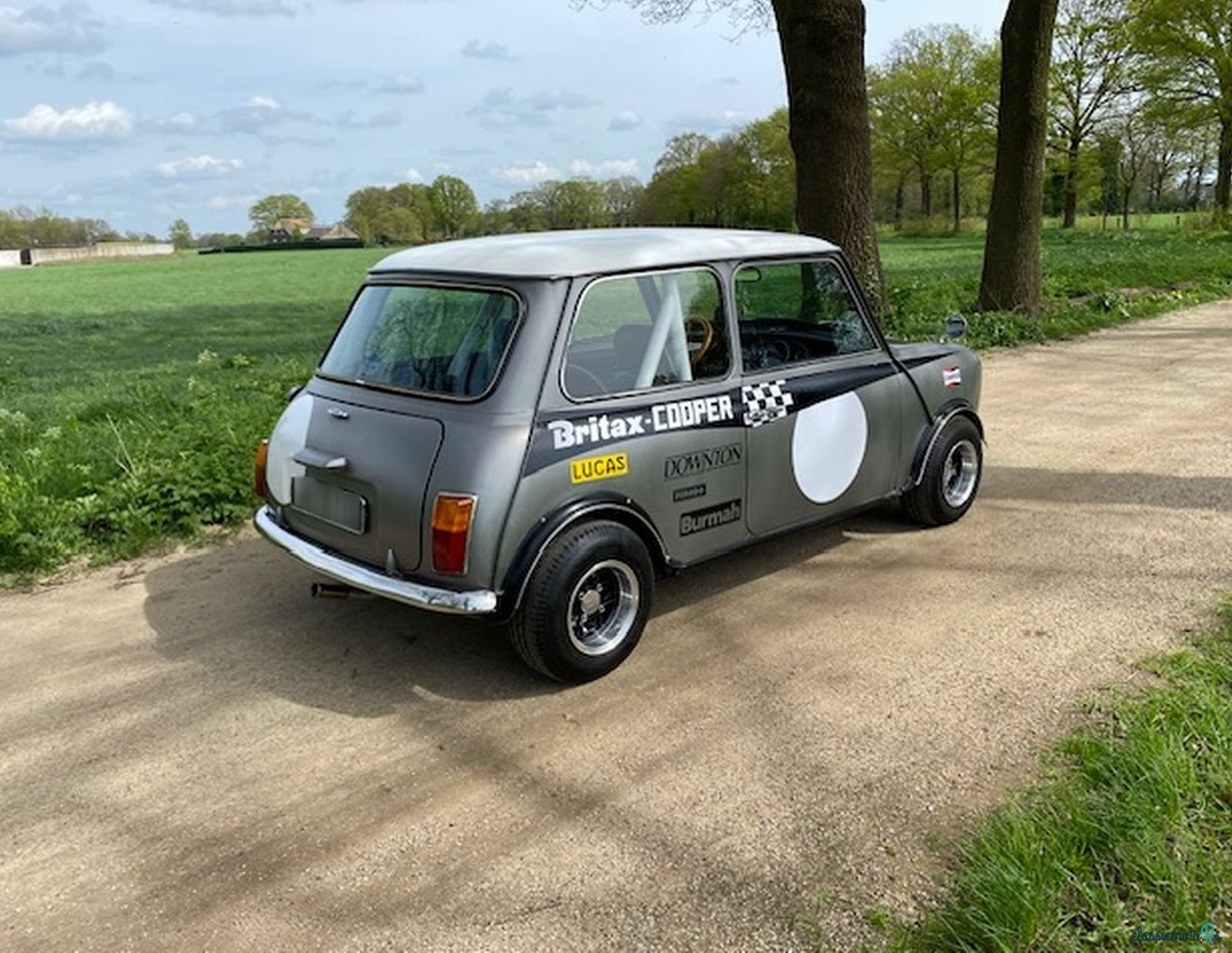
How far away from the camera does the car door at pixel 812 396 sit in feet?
14.5

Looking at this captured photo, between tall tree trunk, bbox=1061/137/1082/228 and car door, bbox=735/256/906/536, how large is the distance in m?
50.1

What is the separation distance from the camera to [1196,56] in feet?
119

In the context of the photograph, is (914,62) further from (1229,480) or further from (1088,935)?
(1088,935)

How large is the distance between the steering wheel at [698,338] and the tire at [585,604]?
87cm

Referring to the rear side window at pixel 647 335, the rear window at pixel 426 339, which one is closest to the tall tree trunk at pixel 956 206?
the rear side window at pixel 647 335

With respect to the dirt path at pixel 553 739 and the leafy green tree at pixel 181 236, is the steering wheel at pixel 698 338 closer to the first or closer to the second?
the dirt path at pixel 553 739

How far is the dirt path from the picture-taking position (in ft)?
8.82

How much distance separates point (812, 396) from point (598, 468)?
131 centimetres

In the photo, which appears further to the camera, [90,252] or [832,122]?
[90,252]

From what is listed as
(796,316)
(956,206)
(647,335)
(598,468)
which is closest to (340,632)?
(598,468)

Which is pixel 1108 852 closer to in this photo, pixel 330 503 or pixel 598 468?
pixel 598 468

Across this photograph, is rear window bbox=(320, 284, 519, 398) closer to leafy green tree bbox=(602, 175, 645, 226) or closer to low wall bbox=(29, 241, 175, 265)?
leafy green tree bbox=(602, 175, 645, 226)

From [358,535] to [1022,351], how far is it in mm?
9980

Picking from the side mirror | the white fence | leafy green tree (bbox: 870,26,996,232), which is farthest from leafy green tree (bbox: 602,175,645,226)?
the side mirror
